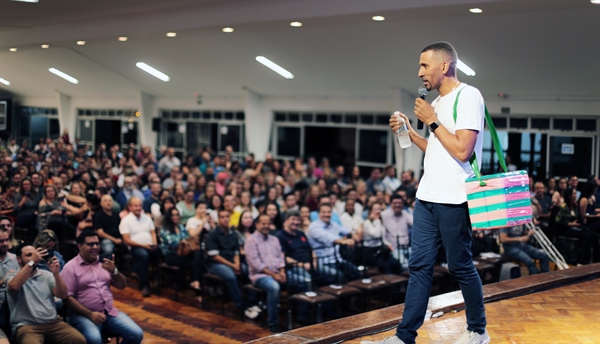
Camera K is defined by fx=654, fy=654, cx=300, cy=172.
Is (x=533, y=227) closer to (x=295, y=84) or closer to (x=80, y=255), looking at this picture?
(x=80, y=255)

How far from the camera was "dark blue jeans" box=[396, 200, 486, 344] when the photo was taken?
2623 millimetres

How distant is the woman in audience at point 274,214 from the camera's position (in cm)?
785

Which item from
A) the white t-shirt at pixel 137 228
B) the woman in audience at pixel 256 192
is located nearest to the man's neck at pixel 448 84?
the white t-shirt at pixel 137 228

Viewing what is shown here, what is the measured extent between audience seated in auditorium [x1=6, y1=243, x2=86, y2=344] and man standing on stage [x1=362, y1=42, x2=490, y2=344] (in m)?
2.91

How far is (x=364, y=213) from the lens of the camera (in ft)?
28.7

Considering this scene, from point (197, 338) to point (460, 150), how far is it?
423 cm

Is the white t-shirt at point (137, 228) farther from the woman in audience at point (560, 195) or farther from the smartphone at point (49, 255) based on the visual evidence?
the woman in audience at point (560, 195)

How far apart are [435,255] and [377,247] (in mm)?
4795

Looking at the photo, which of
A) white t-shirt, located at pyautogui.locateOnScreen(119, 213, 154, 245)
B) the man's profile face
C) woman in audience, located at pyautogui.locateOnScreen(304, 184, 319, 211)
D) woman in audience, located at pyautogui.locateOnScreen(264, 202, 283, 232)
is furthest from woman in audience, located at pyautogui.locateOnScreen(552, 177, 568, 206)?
the man's profile face

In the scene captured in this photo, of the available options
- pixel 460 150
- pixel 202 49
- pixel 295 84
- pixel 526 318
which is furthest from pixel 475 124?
pixel 295 84

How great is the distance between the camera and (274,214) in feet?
26.2

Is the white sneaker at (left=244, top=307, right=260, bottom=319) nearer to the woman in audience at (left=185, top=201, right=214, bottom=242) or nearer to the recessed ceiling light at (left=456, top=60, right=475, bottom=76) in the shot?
the woman in audience at (left=185, top=201, right=214, bottom=242)

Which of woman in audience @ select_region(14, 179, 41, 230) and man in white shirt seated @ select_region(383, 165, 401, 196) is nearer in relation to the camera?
woman in audience @ select_region(14, 179, 41, 230)

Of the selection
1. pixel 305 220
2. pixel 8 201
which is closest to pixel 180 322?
pixel 305 220
